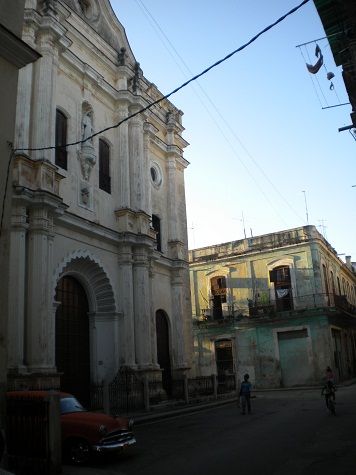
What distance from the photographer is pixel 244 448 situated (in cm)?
953

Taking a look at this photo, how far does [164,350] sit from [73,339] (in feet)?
20.4

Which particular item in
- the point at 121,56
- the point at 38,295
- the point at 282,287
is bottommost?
the point at 38,295

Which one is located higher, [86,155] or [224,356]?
[86,155]

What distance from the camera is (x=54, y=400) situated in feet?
26.2

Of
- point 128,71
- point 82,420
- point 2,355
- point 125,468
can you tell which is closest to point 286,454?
point 125,468

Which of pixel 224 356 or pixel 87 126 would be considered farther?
pixel 224 356

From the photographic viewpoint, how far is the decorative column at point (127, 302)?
18.6 meters

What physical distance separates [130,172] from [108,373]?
7.93 meters

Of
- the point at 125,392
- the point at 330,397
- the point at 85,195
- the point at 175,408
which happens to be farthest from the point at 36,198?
the point at 330,397

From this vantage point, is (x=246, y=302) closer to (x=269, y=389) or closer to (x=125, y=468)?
(x=269, y=389)

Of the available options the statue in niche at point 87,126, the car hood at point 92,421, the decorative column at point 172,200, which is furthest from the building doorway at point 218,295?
the car hood at point 92,421

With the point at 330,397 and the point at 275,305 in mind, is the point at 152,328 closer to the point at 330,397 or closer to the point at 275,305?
the point at 330,397

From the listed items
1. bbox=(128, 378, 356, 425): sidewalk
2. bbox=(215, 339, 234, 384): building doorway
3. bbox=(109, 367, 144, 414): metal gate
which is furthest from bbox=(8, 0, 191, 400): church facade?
bbox=(215, 339, 234, 384): building doorway

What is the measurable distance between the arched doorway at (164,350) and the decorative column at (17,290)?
9160mm
